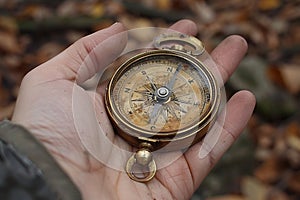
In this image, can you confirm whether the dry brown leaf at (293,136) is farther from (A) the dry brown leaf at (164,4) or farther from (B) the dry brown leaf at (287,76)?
(A) the dry brown leaf at (164,4)

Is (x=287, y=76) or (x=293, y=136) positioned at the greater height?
(x=287, y=76)

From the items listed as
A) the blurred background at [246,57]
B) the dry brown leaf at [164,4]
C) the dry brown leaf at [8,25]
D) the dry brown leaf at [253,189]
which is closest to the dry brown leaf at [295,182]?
the blurred background at [246,57]

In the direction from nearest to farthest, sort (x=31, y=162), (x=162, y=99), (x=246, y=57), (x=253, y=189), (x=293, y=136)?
(x=31, y=162) < (x=162, y=99) < (x=253, y=189) < (x=293, y=136) < (x=246, y=57)

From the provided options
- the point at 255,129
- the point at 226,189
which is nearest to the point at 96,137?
the point at 226,189

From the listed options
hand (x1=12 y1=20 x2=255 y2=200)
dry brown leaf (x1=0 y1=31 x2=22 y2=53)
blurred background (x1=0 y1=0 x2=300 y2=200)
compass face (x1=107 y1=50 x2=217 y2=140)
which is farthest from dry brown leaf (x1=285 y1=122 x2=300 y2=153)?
dry brown leaf (x1=0 y1=31 x2=22 y2=53)

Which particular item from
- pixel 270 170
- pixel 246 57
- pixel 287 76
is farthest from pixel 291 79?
pixel 270 170

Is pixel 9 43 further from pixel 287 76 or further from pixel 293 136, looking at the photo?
pixel 293 136
